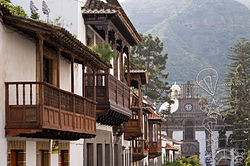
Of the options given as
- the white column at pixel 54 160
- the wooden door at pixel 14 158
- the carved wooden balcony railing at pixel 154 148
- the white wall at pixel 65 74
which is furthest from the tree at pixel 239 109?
the wooden door at pixel 14 158

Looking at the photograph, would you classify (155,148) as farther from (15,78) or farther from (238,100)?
(238,100)

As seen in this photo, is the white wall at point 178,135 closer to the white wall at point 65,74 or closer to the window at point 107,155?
the window at point 107,155

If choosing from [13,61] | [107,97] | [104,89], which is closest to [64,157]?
[107,97]

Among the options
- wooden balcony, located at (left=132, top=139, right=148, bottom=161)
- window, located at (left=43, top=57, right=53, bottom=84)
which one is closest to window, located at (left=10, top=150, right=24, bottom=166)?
window, located at (left=43, top=57, right=53, bottom=84)

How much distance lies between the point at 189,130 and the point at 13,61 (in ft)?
359

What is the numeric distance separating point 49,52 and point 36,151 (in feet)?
10.1

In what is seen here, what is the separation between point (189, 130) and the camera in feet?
403

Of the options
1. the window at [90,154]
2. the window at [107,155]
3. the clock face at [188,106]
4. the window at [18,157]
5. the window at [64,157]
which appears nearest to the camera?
the window at [18,157]

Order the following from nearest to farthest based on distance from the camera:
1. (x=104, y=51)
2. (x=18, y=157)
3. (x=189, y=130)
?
(x=18, y=157) < (x=104, y=51) < (x=189, y=130)

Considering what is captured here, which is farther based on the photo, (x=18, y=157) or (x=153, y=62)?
(x=153, y=62)

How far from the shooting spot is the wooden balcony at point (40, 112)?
13.8 meters

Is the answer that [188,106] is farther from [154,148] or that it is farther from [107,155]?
[107,155]

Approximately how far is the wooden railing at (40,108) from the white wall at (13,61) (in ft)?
0.68

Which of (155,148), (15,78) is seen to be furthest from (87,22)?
(155,148)
